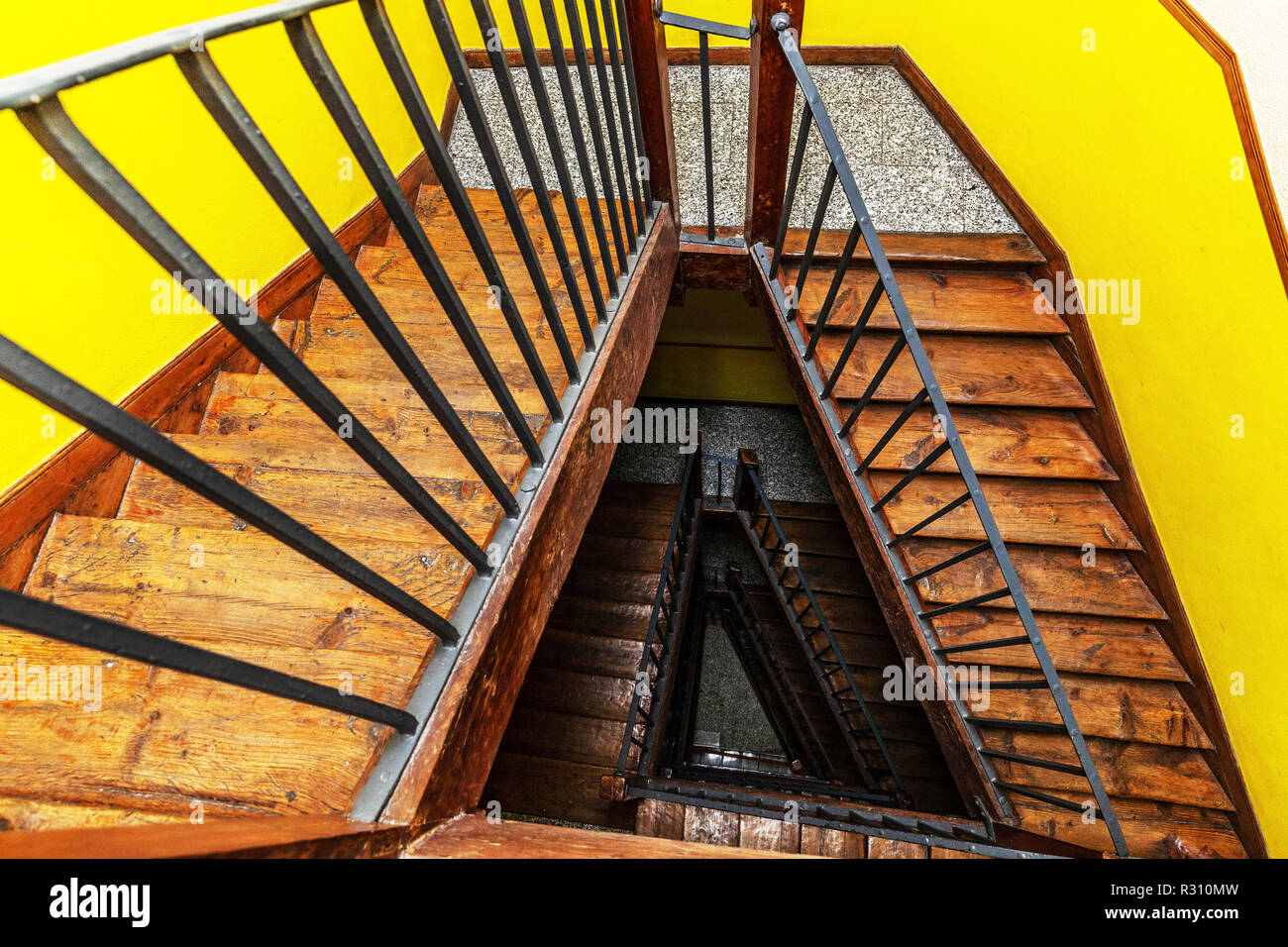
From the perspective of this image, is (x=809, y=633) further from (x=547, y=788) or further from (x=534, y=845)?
(x=534, y=845)

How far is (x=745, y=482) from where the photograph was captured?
4.38m

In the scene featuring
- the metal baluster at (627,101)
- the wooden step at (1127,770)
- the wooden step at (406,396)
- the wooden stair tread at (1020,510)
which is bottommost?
the wooden step at (1127,770)

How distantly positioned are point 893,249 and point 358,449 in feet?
8.42

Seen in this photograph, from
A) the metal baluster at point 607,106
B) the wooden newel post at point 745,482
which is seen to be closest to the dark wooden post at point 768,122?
the metal baluster at point 607,106

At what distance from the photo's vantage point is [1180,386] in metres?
2.25

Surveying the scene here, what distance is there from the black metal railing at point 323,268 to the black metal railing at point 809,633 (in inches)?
118

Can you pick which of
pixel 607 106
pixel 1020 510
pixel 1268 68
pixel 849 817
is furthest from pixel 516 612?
pixel 1268 68

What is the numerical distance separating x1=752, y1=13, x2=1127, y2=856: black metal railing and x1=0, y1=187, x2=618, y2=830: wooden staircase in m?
0.82

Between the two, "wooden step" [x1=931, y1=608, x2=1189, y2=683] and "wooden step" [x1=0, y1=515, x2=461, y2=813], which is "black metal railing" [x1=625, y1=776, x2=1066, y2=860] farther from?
"wooden step" [x1=0, y1=515, x2=461, y2=813]

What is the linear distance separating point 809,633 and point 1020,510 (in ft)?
6.61

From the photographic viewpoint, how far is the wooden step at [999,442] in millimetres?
2545

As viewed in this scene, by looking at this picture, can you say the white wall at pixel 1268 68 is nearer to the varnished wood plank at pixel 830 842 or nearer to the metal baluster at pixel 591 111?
the metal baluster at pixel 591 111

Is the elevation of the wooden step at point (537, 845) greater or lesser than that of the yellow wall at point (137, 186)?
lesser
